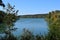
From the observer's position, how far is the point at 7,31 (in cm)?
1235

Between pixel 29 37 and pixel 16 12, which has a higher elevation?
pixel 16 12

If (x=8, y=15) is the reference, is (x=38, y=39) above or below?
below

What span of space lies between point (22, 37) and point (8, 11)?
5.69ft

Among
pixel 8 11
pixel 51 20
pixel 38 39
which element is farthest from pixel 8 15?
pixel 51 20

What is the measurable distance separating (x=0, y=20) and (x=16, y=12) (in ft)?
3.50

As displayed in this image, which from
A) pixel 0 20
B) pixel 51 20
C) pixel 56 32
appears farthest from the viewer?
pixel 51 20

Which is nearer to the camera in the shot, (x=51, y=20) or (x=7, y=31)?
(x=7, y=31)

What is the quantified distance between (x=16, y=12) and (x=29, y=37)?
166cm

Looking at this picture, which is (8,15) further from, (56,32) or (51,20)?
(51,20)

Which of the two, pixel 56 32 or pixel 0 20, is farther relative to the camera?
pixel 56 32

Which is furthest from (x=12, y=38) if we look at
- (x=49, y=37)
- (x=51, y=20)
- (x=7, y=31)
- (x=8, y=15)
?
(x=51, y=20)

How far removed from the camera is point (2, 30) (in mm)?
12352

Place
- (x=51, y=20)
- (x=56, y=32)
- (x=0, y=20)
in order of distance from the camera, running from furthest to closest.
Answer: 1. (x=51, y=20)
2. (x=56, y=32)
3. (x=0, y=20)

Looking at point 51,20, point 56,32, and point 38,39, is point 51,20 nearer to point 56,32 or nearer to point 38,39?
point 56,32
